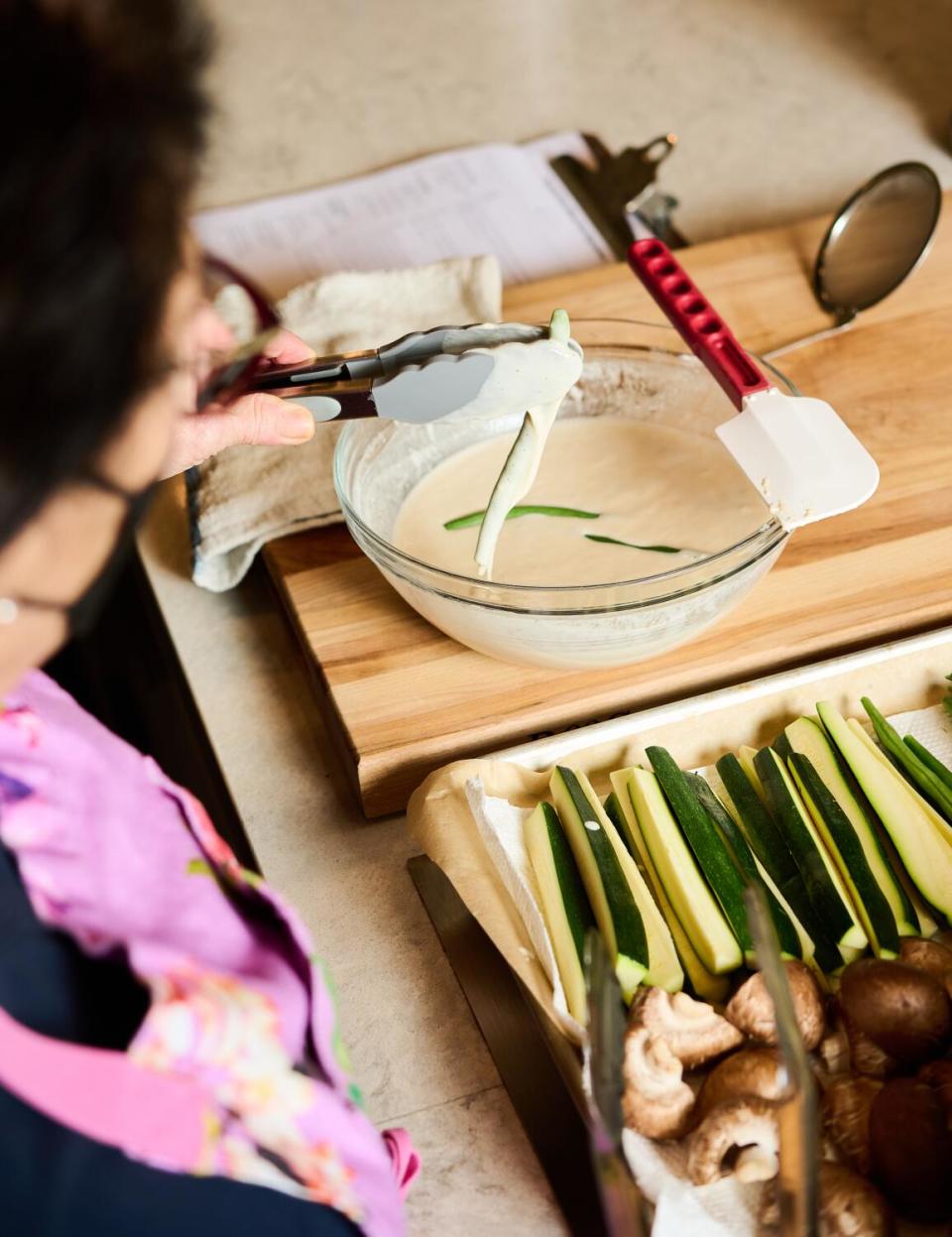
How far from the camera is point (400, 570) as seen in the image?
949mm

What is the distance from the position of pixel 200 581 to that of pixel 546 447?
13.6 inches

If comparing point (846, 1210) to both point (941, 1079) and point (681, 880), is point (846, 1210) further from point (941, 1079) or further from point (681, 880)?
point (681, 880)

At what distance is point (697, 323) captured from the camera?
1028mm

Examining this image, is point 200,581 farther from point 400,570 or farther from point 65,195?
point 65,195

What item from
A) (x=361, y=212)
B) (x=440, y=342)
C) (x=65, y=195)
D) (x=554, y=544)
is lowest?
(x=361, y=212)

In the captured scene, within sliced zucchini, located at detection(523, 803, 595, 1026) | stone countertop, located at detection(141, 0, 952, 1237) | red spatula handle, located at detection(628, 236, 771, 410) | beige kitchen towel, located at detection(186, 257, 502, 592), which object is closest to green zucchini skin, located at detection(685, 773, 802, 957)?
sliced zucchini, located at detection(523, 803, 595, 1026)

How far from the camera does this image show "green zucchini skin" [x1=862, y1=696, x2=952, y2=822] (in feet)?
2.81

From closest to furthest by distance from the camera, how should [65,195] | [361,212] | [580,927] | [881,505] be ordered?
[65,195]
[580,927]
[881,505]
[361,212]

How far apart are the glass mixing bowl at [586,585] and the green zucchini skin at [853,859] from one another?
14 cm

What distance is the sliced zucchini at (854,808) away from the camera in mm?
797

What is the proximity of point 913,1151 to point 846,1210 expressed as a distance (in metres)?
0.05

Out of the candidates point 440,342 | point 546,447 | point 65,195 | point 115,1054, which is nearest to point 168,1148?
point 115,1054

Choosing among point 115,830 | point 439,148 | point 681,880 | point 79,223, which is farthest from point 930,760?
point 439,148

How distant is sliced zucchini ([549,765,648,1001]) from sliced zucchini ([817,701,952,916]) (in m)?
0.18
